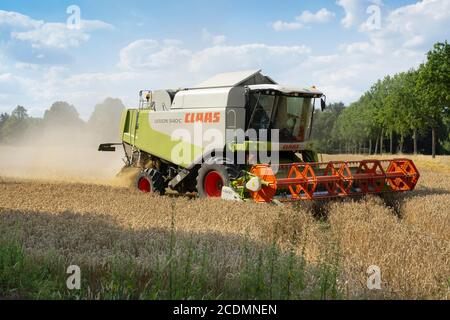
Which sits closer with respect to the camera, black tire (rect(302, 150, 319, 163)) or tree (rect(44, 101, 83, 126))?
black tire (rect(302, 150, 319, 163))

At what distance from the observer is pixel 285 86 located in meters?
11.7

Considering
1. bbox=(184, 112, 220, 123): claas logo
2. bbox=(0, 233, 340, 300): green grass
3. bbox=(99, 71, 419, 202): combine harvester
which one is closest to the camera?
bbox=(0, 233, 340, 300): green grass

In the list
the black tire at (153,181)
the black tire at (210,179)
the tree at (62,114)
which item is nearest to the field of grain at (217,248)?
the black tire at (210,179)

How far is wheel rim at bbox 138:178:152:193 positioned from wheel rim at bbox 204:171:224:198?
8.00 ft

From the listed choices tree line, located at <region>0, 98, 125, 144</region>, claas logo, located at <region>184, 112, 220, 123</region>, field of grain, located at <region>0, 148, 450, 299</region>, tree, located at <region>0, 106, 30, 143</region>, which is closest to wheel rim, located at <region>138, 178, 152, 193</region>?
field of grain, located at <region>0, 148, 450, 299</region>

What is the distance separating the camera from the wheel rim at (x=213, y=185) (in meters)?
11.4

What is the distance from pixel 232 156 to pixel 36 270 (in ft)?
22.9

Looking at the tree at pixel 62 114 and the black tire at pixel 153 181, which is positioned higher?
the tree at pixel 62 114

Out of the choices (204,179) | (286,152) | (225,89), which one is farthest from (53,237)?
(286,152)

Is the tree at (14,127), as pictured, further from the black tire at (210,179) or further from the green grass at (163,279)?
the green grass at (163,279)

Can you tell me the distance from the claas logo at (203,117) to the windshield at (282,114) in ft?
2.51

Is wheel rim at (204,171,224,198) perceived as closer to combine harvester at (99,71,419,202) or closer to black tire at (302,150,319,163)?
combine harvester at (99,71,419,202)

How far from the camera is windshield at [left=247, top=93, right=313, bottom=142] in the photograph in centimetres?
1146

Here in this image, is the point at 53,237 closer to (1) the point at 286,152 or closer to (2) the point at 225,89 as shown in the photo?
(2) the point at 225,89
